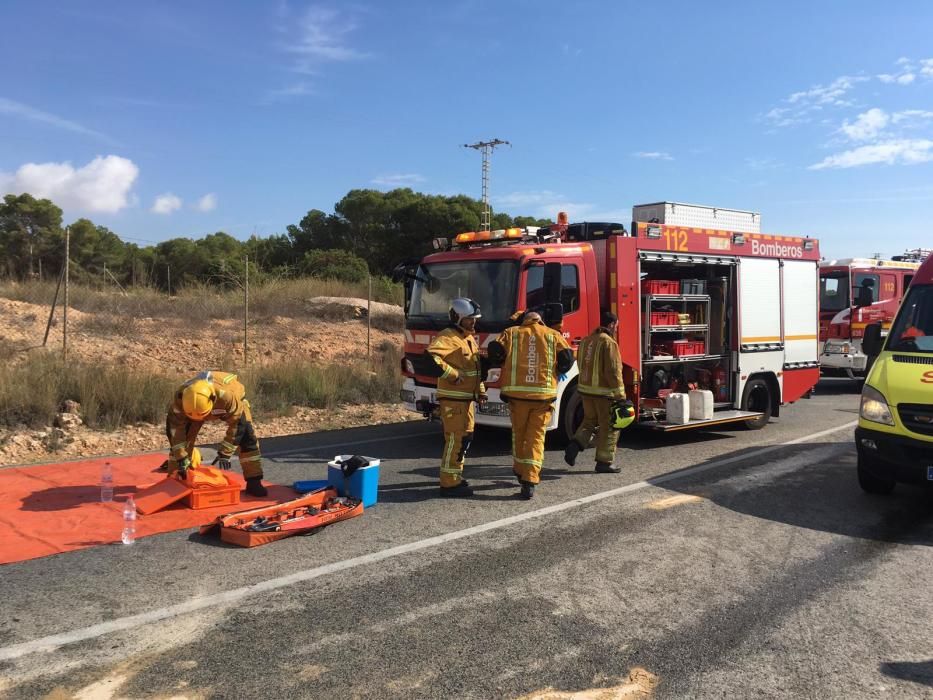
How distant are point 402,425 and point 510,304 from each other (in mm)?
3485

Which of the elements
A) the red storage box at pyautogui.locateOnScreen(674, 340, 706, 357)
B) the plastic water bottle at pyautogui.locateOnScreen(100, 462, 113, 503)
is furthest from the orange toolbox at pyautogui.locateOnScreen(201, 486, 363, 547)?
the red storage box at pyautogui.locateOnScreen(674, 340, 706, 357)

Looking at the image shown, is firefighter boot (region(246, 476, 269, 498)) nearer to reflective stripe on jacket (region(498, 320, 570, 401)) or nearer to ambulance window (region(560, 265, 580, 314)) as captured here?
reflective stripe on jacket (region(498, 320, 570, 401))

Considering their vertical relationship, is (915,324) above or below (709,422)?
above

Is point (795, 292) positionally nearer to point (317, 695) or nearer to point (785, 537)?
point (785, 537)

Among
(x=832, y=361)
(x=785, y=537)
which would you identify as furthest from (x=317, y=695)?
(x=832, y=361)

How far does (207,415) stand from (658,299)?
19.5 ft

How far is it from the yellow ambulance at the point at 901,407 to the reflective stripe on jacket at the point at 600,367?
2.33 m

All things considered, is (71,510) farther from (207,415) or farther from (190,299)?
(190,299)

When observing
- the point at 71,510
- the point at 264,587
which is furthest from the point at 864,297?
the point at 71,510

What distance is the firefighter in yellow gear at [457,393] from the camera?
6441 millimetres

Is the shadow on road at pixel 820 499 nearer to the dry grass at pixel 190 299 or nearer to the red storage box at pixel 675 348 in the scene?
the red storage box at pixel 675 348

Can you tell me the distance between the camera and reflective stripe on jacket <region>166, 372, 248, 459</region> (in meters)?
5.90

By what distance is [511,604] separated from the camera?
410cm

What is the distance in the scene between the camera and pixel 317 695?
10.2 ft
